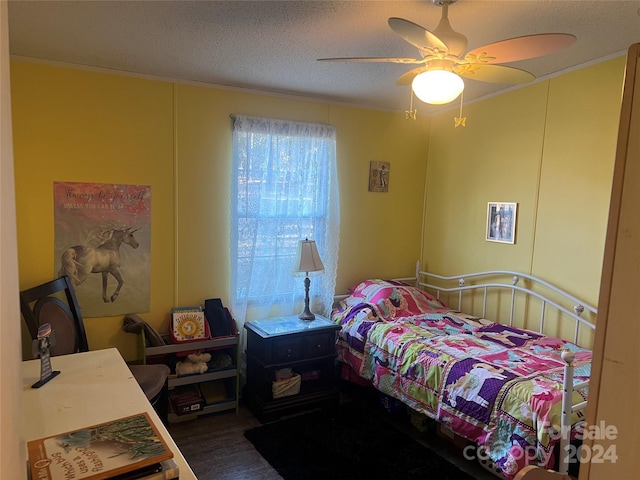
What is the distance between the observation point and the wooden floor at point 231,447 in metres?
2.46

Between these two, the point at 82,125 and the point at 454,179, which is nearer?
the point at 82,125

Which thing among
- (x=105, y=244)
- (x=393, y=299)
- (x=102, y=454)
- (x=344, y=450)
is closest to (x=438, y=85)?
(x=102, y=454)

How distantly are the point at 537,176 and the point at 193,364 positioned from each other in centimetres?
280

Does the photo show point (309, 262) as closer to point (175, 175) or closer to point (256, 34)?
point (175, 175)

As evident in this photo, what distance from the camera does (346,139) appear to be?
3.71m

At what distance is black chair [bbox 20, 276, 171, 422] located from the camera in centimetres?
244

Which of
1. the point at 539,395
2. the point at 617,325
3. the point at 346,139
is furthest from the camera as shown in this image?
the point at 346,139

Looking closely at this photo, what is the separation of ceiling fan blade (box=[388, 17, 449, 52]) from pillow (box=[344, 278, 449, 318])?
2112mm

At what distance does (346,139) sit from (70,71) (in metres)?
2.07

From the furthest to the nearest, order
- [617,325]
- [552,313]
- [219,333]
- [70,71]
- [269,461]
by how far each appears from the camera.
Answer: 1. [219,333]
2. [552,313]
3. [70,71]
4. [269,461]
5. [617,325]

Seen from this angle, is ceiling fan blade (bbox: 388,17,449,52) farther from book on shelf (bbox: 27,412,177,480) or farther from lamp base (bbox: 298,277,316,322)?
lamp base (bbox: 298,277,316,322)

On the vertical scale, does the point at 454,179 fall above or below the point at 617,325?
above

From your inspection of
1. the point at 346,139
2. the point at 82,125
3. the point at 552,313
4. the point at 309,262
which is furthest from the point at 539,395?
the point at 82,125

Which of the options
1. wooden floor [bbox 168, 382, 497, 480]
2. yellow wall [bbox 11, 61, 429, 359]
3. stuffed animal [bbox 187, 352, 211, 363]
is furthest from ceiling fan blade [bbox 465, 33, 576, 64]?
stuffed animal [bbox 187, 352, 211, 363]
